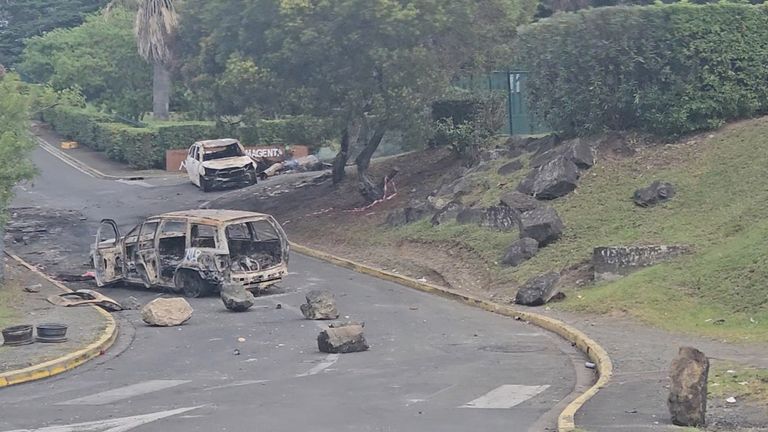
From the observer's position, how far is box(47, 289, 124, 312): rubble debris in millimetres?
22516

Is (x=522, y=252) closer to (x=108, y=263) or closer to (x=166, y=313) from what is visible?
(x=166, y=313)

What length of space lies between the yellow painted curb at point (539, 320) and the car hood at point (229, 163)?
10211 millimetres

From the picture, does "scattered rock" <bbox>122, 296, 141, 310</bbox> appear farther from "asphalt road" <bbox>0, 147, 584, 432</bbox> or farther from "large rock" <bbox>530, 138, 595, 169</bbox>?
"large rock" <bbox>530, 138, 595, 169</bbox>

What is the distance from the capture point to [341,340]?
57.1 feet

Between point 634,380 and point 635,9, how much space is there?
1416 cm

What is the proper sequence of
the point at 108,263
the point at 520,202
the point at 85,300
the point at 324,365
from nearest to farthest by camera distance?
the point at 324,365, the point at 85,300, the point at 108,263, the point at 520,202

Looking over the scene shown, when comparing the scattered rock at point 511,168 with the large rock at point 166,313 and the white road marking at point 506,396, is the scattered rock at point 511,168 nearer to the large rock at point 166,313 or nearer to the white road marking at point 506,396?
the large rock at point 166,313

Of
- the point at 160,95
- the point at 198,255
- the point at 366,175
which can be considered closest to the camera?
the point at 198,255

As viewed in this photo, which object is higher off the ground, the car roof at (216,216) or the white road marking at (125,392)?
the car roof at (216,216)

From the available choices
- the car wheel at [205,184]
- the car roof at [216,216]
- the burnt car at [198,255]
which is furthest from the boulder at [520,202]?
the car wheel at [205,184]

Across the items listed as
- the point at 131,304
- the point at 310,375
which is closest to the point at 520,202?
the point at 131,304

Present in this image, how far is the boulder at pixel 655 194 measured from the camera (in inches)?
934

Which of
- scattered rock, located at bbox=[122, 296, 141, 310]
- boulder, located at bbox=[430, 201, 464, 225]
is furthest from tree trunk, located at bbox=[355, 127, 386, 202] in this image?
scattered rock, located at bbox=[122, 296, 141, 310]

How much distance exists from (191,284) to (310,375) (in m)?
8.96
